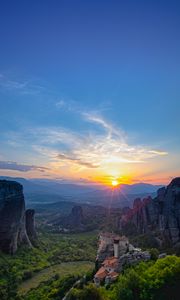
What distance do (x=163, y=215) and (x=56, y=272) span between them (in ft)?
88.5

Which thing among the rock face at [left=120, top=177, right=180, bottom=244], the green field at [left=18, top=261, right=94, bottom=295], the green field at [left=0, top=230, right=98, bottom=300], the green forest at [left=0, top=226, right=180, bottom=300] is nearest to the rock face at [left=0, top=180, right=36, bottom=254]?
the green field at [left=0, top=230, right=98, bottom=300]

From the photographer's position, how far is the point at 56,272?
76750 millimetres

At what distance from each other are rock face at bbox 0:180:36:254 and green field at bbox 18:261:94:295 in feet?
40.1

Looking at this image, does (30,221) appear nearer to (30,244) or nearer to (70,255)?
(30,244)

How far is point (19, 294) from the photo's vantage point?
194ft

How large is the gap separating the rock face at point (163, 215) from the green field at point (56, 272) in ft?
54.7

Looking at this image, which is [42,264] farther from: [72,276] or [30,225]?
[30,225]

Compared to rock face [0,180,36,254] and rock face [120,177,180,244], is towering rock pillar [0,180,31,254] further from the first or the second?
rock face [120,177,180,244]

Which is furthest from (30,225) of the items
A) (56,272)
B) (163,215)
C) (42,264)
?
(163,215)

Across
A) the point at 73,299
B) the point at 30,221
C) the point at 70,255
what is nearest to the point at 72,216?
the point at 30,221

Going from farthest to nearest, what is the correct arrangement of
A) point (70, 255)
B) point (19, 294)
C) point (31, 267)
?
point (70, 255) → point (31, 267) → point (19, 294)

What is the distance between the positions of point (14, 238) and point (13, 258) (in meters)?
6.55

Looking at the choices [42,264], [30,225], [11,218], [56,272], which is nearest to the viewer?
[56,272]

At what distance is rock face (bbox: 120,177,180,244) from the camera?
223 ft
